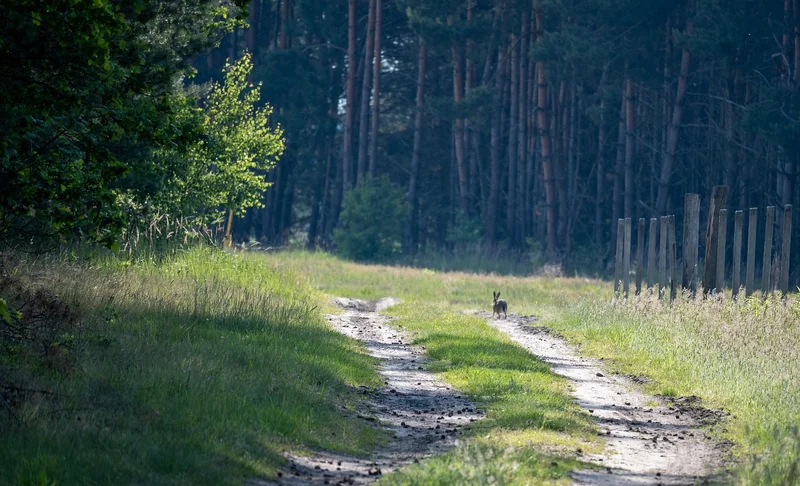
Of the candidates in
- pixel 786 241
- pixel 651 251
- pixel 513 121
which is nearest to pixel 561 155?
pixel 513 121

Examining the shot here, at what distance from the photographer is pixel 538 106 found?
52906 millimetres

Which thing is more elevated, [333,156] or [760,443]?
[333,156]

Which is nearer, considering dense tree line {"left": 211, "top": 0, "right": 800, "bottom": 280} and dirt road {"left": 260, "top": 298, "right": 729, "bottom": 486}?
dirt road {"left": 260, "top": 298, "right": 729, "bottom": 486}

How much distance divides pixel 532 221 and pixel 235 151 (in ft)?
139

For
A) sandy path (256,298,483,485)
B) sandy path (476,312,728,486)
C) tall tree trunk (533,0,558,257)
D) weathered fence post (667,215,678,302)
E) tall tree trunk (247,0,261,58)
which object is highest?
tall tree trunk (247,0,261,58)

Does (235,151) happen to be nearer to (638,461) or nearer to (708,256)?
(708,256)

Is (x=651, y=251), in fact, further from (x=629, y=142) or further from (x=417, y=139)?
(x=417, y=139)

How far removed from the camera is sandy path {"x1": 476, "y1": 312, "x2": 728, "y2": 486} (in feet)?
32.3

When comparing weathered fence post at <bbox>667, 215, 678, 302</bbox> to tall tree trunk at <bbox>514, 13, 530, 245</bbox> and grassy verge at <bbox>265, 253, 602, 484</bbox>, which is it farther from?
tall tree trunk at <bbox>514, 13, 530, 245</bbox>

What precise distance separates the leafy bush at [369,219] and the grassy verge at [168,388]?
113 feet

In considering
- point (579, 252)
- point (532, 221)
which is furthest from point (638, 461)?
point (532, 221)

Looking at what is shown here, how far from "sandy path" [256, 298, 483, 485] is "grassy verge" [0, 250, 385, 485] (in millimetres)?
291

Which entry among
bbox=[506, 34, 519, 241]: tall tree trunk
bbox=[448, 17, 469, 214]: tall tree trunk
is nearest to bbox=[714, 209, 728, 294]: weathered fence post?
bbox=[448, 17, 469, 214]: tall tree trunk

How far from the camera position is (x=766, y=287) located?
80.2 ft
